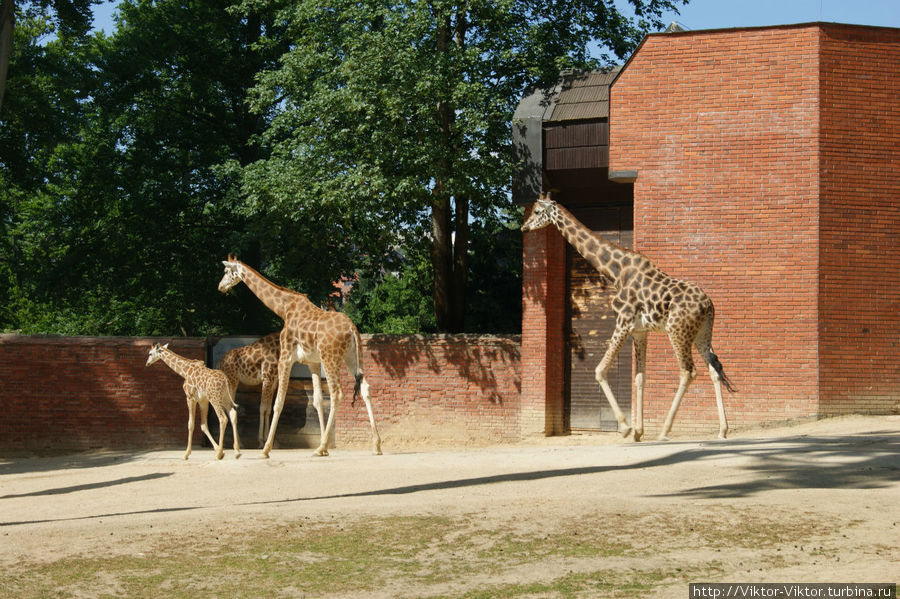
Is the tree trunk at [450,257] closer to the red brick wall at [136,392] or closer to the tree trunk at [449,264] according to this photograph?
the tree trunk at [449,264]

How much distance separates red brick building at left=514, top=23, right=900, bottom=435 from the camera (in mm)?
17234

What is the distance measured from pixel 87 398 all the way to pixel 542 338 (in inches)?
384

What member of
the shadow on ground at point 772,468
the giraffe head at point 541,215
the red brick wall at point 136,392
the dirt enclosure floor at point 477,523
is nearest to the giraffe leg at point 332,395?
the dirt enclosure floor at point 477,523

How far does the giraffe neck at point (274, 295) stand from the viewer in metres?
16.9

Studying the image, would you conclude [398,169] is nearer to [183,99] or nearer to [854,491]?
[183,99]

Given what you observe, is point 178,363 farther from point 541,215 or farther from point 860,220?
point 860,220

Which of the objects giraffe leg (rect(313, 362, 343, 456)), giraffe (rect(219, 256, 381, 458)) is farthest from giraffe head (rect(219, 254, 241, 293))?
giraffe leg (rect(313, 362, 343, 456))

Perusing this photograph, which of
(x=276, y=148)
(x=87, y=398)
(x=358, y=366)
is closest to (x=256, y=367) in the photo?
(x=358, y=366)

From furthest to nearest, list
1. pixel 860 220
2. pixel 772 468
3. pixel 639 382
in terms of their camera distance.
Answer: pixel 860 220 < pixel 639 382 < pixel 772 468

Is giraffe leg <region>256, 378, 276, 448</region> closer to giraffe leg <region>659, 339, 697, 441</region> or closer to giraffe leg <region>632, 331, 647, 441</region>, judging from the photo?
giraffe leg <region>632, 331, 647, 441</region>

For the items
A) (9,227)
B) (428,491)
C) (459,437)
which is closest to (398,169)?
(459,437)

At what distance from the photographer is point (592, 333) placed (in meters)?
20.0

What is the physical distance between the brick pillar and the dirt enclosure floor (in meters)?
4.60

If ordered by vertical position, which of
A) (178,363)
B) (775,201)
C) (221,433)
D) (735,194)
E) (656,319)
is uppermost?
(735,194)
